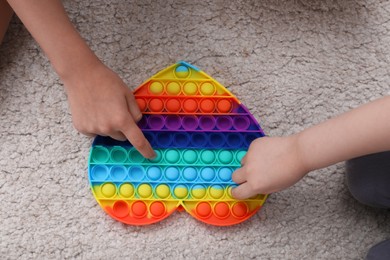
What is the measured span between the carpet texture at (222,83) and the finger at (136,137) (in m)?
0.10

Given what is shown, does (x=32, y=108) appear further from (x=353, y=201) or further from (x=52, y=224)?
(x=353, y=201)

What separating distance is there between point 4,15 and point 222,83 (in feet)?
1.09

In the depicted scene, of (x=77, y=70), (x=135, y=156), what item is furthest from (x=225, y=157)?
(x=77, y=70)

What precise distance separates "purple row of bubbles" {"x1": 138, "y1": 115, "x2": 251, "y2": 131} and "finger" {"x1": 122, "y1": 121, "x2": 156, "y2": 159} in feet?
0.14

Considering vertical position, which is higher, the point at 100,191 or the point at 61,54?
the point at 61,54

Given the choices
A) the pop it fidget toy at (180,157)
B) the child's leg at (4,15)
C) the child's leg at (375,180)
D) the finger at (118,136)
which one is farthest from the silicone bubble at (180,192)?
the child's leg at (4,15)

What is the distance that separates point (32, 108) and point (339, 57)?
0.47 meters

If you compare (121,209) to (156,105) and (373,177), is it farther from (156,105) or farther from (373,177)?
(373,177)

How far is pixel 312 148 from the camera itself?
1.84 feet

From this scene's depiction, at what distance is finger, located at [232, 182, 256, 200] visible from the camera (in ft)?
2.06

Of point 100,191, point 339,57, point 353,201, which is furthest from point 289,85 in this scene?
point 100,191

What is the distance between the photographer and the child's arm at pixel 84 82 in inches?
24.2

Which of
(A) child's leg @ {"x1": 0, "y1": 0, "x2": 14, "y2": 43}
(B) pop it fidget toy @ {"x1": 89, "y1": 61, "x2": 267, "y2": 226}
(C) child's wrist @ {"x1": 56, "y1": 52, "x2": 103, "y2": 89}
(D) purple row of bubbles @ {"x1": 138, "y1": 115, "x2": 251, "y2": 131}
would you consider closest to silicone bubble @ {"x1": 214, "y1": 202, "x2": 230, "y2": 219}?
(B) pop it fidget toy @ {"x1": 89, "y1": 61, "x2": 267, "y2": 226}

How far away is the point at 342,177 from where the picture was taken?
2.35 feet
